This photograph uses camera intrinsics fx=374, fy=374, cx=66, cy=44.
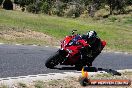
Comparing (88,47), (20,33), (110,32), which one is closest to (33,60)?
(88,47)

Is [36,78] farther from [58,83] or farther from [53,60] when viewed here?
[53,60]

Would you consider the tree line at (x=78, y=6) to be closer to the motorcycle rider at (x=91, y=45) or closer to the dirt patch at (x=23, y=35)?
the dirt patch at (x=23, y=35)

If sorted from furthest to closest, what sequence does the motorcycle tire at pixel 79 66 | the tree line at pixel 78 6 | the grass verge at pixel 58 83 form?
the tree line at pixel 78 6 < the motorcycle tire at pixel 79 66 < the grass verge at pixel 58 83

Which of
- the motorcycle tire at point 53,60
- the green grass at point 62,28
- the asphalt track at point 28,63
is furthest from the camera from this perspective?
the green grass at point 62,28

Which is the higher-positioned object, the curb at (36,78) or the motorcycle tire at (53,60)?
the motorcycle tire at (53,60)

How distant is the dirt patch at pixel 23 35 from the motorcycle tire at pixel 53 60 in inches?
423

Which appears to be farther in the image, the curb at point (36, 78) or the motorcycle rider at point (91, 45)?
the motorcycle rider at point (91, 45)

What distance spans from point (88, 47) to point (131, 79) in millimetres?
2242

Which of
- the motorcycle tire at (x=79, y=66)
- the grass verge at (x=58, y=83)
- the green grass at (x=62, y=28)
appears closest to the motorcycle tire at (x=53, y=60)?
the grass verge at (x=58, y=83)

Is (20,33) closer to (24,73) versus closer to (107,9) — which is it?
(24,73)

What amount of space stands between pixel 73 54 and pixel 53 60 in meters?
0.93

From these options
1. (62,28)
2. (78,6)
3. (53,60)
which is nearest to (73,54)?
(53,60)

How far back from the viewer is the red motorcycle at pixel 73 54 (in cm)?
1506

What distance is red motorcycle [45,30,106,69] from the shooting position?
49.4 feet
